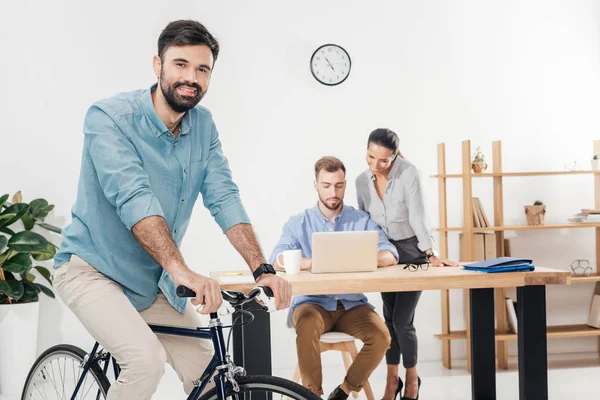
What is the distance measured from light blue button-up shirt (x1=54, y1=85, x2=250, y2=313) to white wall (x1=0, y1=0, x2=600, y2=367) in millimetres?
3210

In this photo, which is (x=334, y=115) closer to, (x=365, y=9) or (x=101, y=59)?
(x=365, y=9)

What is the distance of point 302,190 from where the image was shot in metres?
5.38

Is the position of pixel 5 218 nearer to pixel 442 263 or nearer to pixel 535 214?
pixel 442 263

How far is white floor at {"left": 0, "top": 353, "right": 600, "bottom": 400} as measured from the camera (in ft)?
14.8

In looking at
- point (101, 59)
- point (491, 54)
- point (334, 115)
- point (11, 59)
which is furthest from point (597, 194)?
point (11, 59)

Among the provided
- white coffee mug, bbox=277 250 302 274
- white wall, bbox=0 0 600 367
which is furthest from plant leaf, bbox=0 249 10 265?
white coffee mug, bbox=277 250 302 274

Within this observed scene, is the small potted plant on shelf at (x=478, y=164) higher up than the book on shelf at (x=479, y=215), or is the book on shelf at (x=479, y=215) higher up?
the small potted plant on shelf at (x=478, y=164)

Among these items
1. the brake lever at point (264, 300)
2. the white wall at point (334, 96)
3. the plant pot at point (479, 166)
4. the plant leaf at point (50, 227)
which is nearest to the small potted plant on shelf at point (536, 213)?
the white wall at point (334, 96)

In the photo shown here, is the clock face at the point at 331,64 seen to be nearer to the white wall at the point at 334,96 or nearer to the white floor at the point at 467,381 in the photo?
the white wall at the point at 334,96

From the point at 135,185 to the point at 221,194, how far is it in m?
0.32

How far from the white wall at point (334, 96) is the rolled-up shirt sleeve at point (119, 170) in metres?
3.35

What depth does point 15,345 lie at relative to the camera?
468 centimetres

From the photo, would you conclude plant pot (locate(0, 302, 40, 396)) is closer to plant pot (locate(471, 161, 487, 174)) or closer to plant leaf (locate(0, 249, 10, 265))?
plant leaf (locate(0, 249, 10, 265))

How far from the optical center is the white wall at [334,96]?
5.17 meters
